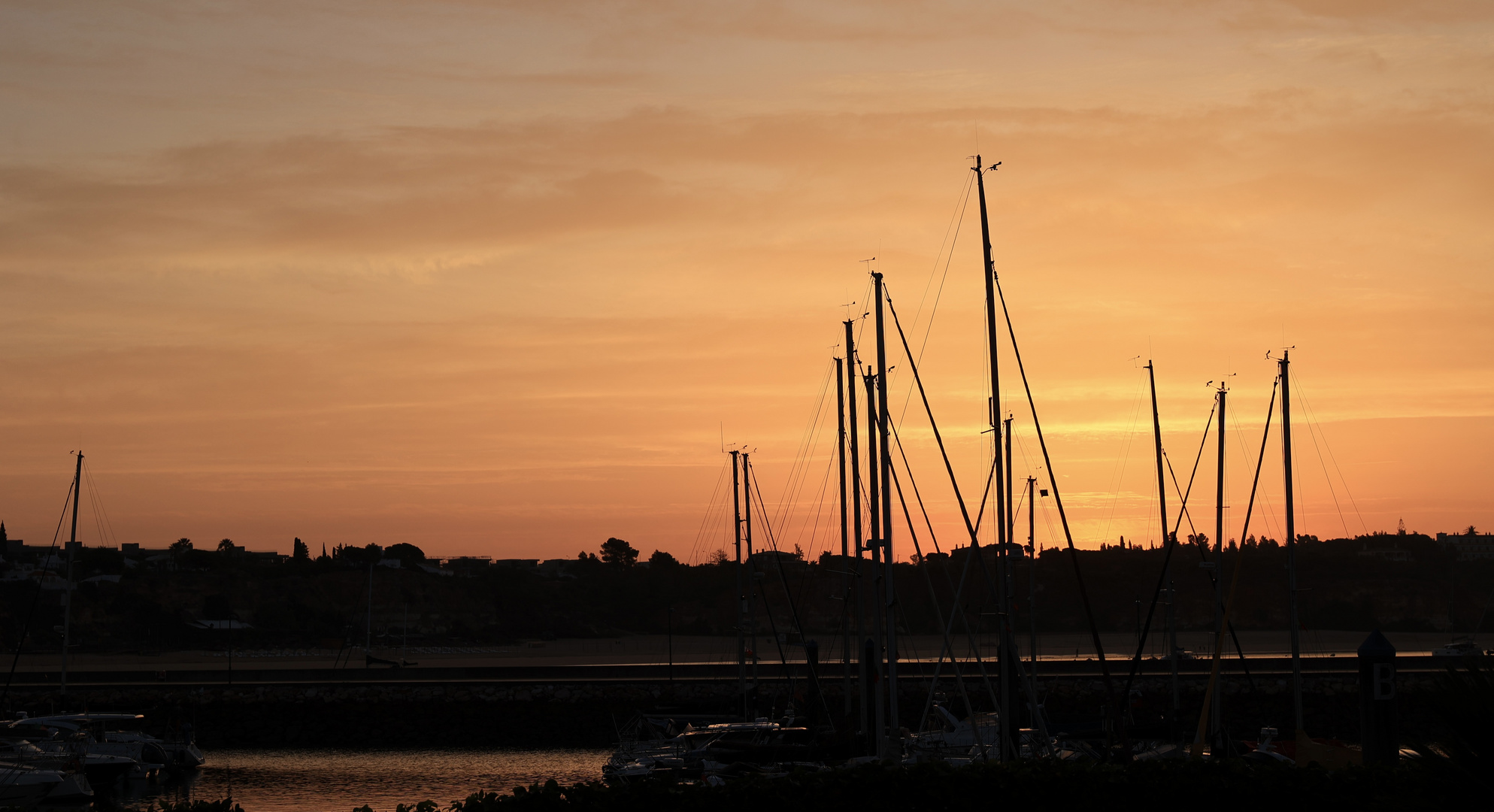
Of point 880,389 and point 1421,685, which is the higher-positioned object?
point 880,389

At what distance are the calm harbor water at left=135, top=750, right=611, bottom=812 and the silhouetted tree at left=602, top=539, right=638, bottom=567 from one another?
447 ft

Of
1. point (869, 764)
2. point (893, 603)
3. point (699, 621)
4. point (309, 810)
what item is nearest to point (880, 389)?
point (893, 603)

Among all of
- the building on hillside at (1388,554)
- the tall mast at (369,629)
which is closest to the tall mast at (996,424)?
the tall mast at (369,629)

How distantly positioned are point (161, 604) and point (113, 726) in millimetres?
90289

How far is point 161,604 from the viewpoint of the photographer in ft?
455

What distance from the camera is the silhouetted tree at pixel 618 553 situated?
633 ft

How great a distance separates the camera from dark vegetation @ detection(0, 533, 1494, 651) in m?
133

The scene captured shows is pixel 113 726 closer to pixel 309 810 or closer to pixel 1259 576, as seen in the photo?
pixel 309 810

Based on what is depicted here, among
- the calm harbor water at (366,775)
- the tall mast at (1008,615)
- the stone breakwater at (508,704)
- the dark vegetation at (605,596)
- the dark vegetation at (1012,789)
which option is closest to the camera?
the dark vegetation at (1012,789)

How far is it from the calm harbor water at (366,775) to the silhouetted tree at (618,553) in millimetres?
136137

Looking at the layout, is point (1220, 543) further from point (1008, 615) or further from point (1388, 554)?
point (1388, 554)

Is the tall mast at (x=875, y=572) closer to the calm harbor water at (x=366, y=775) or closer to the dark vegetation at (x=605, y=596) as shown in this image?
the calm harbor water at (x=366, y=775)

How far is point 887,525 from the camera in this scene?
31.2 metres

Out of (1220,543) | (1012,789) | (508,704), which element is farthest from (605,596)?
(1012,789)
